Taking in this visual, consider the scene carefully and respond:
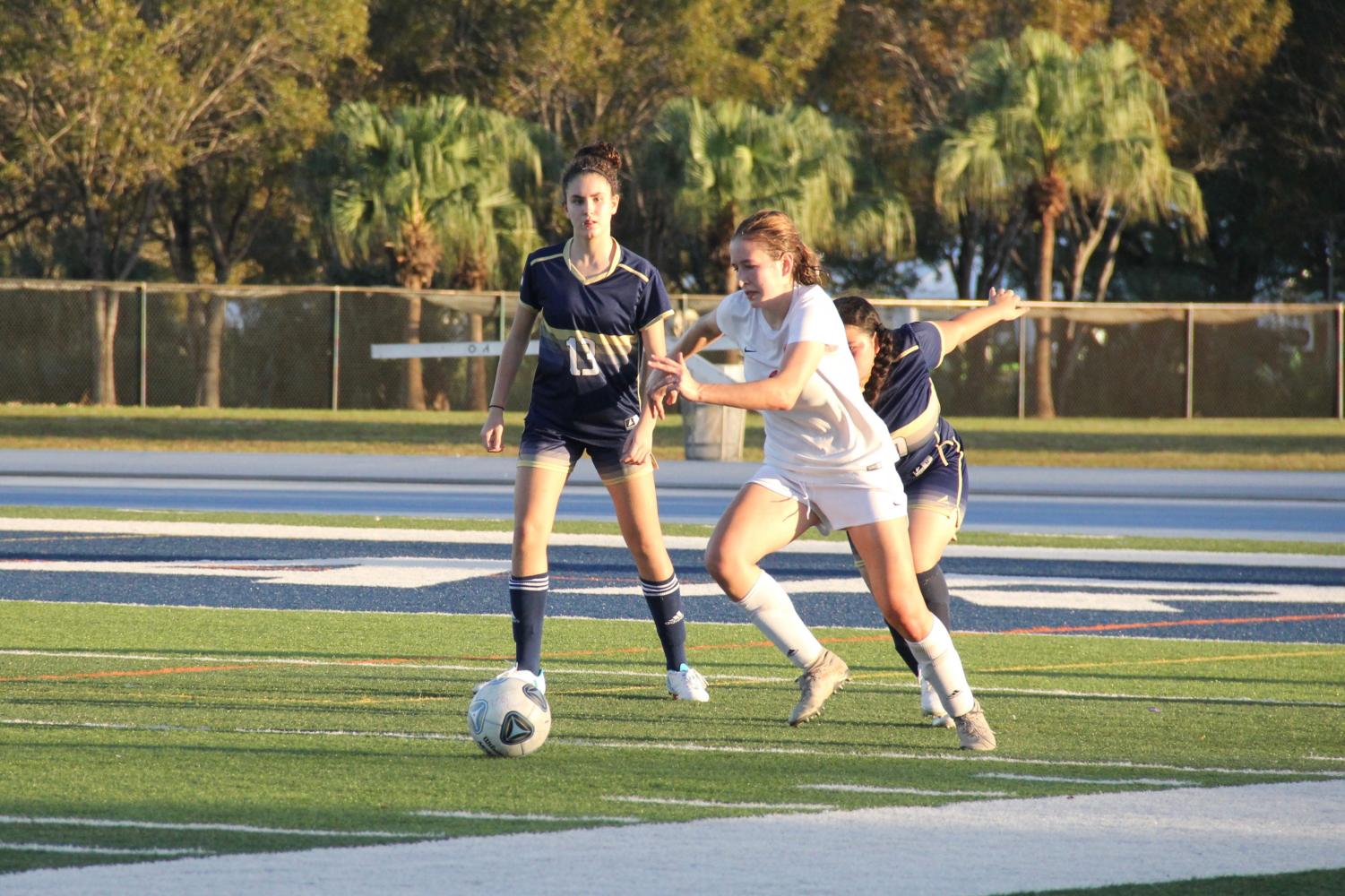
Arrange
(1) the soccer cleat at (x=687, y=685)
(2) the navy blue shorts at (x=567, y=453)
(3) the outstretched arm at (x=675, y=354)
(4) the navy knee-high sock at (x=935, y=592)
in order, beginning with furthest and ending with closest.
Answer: (1) the soccer cleat at (x=687, y=685), (4) the navy knee-high sock at (x=935, y=592), (2) the navy blue shorts at (x=567, y=453), (3) the outstretched arm at (x=675, y=354)

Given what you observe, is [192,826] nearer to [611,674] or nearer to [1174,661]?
[611,674]

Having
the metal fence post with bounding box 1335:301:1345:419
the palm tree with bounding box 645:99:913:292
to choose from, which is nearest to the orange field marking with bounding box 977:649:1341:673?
the palm tree with bounding box 645:99:913:292

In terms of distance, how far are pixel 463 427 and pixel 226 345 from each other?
8.06m

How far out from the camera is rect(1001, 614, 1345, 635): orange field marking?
1122cm

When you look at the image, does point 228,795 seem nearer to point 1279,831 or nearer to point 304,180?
point 1279,831

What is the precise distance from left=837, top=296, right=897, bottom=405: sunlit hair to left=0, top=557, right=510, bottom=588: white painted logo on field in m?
5.73

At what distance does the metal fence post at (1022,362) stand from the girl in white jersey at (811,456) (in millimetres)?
33219

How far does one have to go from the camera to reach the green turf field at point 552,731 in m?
5.80

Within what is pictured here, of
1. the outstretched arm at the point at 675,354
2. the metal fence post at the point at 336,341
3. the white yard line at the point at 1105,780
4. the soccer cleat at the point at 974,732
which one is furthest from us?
the metal fence post at the point at 336,341

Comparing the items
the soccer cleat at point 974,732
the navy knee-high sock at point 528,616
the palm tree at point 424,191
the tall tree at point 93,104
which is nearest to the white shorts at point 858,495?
the soccer cleat at point 974,732

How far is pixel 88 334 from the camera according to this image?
39.0 metres

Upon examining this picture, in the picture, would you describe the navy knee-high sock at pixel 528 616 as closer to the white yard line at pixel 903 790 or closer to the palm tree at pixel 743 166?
the white yard line at pixel 903 790

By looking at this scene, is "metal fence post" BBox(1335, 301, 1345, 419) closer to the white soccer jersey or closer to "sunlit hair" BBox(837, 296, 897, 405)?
"sunlit hair" BBox(837, 296, 897, 405)

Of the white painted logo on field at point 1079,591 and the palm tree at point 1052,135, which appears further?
the palm tree at point 1052,135
